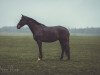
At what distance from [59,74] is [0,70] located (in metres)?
2.98

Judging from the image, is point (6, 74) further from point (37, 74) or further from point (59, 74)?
point (59, 74)

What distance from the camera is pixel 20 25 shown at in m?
15.3

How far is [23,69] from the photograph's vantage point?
38.4 ft

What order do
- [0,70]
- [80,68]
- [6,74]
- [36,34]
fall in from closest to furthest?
[6,74], [0,70], [80,68], [36,34]

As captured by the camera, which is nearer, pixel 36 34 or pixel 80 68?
pixel 80 68

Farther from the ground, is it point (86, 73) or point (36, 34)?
point (36, 34)

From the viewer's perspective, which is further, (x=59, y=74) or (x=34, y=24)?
(x=34, y=24)

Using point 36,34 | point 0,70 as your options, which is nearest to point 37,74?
point 0,70

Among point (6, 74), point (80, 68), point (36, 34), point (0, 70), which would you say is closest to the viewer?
point (6, 74)

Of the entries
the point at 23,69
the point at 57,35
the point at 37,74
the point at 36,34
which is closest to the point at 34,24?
the point at 36,34

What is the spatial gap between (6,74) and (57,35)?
5.35 meters

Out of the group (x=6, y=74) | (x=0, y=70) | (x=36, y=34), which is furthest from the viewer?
(x=36, y=34)

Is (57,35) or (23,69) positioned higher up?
(57,35)

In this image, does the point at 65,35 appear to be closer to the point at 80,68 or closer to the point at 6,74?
the point at 80,68
